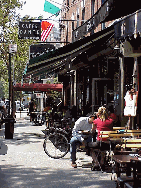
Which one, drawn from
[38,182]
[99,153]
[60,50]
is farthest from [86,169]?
[60,50]

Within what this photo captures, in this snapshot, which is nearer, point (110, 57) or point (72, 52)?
point (72, 52)

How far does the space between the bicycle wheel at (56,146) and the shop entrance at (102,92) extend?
5.86m

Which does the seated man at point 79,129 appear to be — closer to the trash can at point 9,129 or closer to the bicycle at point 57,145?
the bicycle at point 57,145

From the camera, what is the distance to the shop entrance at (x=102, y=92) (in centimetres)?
1771

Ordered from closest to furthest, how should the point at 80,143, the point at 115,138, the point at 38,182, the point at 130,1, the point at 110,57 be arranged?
1. the point at 38,182
2. the point at 115,138
3. the point at 80,143
4. the point at 130,1
5. the point at 110,57

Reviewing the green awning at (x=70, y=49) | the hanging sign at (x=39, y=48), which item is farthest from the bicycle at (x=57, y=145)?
the hanging sign at (x=39, y=48)

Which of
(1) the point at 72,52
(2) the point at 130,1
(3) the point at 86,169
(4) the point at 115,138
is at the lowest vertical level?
(3) the point at 86,169

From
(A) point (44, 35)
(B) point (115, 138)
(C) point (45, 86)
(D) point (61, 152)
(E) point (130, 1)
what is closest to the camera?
(B) point (115, 138)

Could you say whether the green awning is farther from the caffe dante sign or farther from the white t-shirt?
the caffe dante sign

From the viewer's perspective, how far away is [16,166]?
1013cm

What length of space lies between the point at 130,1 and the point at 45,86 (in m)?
29.6

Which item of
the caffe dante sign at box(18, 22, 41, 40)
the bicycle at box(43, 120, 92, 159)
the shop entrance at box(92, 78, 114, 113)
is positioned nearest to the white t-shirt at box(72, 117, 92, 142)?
the bicycle at box(43, 120, 92, 159)

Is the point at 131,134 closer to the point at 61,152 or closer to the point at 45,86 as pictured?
the point at 61,152

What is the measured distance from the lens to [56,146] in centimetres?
1164
